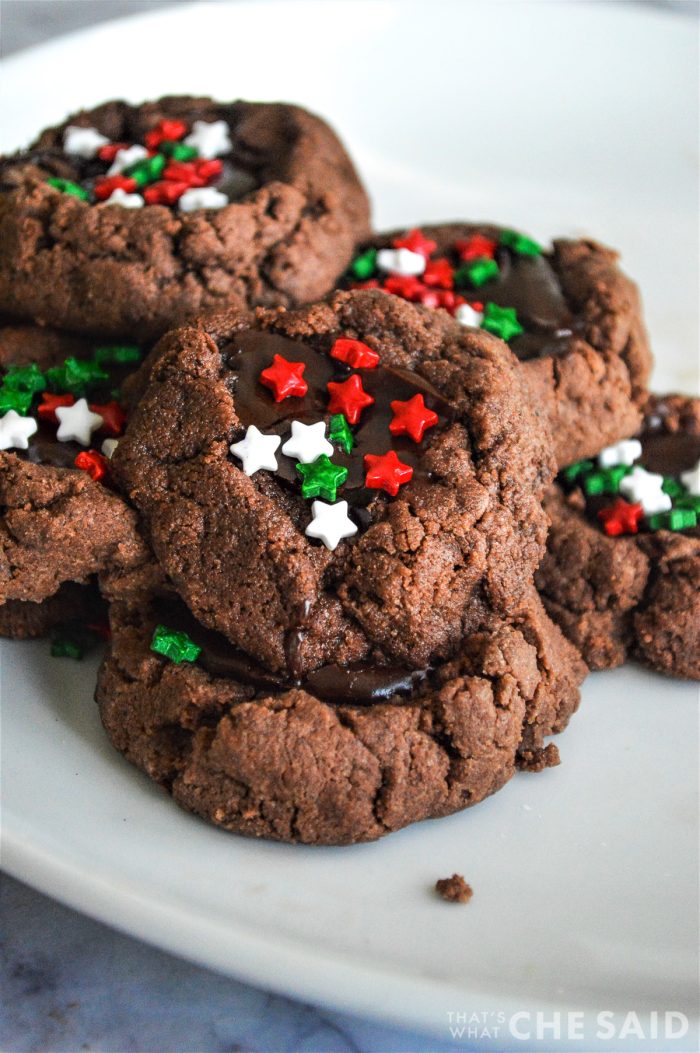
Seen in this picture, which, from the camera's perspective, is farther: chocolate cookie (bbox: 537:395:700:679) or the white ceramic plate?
chocolate cookie (bbox: 537:395:700:679)

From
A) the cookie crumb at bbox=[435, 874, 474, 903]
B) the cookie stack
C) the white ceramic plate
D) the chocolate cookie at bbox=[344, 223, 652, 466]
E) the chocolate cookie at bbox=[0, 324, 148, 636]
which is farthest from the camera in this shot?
the chocolate cookie at bbox=[344, 223, 652, 466]

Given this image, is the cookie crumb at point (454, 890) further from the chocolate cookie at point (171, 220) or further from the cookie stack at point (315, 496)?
the chocolate cookie at point (171, 220)

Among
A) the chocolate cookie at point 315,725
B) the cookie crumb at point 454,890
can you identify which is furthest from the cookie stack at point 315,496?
the cookie crumb at point 454,890

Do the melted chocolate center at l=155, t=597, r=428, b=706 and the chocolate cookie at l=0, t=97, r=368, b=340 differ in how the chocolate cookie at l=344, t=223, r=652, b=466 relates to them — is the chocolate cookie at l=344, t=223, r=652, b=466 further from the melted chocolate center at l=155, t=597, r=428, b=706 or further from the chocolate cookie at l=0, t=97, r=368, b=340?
the melted chocolate center at l=155, t=597, r=428, b=706

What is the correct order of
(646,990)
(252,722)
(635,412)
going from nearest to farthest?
(646,990)
(252,722)
(635,412)

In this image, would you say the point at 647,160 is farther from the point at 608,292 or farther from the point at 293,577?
the point at 293,577

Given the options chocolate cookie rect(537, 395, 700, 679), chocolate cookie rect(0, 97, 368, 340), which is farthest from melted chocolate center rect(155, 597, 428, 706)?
chocolate cookie rect(0, 97, 368, 340)

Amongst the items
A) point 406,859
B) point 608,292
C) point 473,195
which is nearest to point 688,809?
point 406,859
